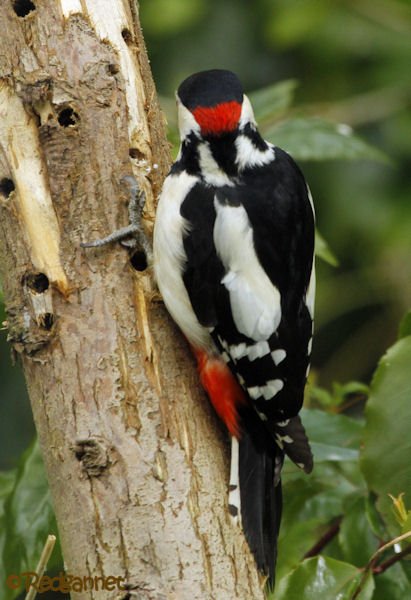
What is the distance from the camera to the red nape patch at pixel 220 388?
2492 millimetres

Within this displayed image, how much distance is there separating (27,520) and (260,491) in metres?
0.57

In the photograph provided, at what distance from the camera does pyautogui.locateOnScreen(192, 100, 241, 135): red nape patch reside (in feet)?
8.36

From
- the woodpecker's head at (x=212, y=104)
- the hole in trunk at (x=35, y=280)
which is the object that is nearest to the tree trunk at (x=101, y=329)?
the hole in trunk at (x=35, y=280)

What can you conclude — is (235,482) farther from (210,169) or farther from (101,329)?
(210,169)

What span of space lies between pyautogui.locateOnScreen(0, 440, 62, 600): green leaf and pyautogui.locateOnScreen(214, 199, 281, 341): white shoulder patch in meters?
0.61

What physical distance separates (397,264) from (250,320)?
9.09 feet

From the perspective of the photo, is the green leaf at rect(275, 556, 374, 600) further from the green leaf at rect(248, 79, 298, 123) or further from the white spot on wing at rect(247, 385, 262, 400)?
the green leaf at rect(248, 79, 298, 123)

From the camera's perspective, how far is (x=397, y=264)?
206 inches

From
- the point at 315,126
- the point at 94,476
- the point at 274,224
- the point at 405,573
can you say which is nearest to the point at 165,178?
the point at 274,224

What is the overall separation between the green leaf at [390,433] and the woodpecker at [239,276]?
18 centimetres

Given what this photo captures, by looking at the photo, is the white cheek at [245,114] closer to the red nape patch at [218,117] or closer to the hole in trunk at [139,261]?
the red nape patch at [218,117]

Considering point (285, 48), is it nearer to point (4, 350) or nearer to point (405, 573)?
point (4, 350)

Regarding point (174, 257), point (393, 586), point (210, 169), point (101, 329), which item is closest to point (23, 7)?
point (210, 169)

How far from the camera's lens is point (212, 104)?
2543mm
